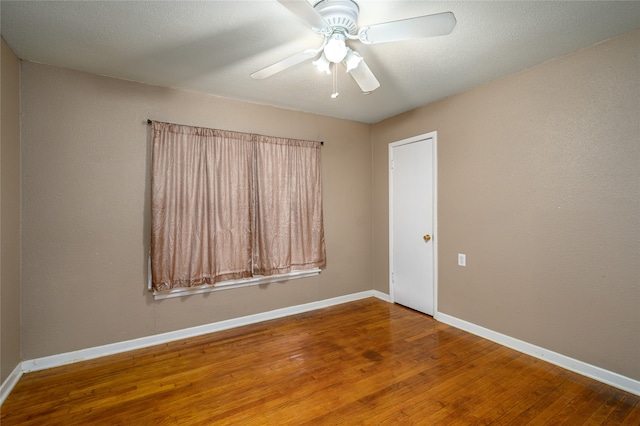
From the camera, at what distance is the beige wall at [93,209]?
2379mm

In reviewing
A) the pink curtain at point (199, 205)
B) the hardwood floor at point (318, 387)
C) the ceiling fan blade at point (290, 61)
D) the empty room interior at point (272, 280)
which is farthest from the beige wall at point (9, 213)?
the ceiling fan blade at point (290, 61)

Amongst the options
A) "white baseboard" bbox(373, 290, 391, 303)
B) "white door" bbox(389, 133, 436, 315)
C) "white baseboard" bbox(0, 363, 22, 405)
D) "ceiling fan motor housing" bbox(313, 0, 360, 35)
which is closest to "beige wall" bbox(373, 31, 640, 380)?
"white door" bbox(389, 133, 436, 315)

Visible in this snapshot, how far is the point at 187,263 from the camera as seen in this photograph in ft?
9.47

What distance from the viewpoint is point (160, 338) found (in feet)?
9.26

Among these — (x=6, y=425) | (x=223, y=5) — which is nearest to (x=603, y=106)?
(x=223, y=5)

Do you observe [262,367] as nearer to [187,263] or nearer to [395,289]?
[187,263]

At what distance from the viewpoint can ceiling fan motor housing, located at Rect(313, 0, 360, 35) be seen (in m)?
1.64

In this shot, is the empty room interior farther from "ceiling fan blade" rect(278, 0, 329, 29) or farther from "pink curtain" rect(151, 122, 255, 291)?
"pink curtain" rect(151, 122, 255, 291)

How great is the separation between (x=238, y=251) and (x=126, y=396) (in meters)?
1.49

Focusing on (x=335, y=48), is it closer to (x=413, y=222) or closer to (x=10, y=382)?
(x=413, y=222)

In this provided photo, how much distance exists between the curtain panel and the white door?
101 centimetres

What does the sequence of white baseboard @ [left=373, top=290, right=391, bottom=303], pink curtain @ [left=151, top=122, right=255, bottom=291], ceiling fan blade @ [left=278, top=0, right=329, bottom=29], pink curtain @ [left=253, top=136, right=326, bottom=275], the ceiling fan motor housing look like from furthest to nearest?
1. white baseboard @ [left=373, top=290, right=391, bottom=303]
2. pink curtain @ [left=253, top=136, right=326, bottom=275]
3. pink curtain @ [left=151, top=122, right=255, bottom=291]
4. the ceiling fan motor housing
5. ceiling fan blade @ [left=278, top=0, right=329, bottom=29]

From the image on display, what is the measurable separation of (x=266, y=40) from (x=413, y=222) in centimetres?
257

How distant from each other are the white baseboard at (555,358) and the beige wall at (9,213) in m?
3.85
